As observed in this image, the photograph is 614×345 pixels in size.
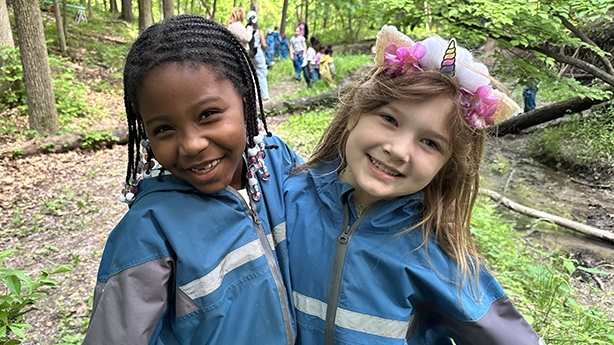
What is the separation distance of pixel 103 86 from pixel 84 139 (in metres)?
3.82

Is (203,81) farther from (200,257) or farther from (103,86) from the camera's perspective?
(103,86)

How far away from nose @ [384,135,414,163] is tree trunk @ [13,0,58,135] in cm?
664

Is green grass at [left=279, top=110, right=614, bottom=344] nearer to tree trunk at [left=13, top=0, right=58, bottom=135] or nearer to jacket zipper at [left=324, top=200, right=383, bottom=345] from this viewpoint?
jacket zipper at [left=324, top=200, right=383, bottom=345]

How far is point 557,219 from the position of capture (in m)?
5.19

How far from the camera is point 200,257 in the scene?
3.72 feet

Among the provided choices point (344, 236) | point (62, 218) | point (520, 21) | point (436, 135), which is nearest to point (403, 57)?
point (436, 135)

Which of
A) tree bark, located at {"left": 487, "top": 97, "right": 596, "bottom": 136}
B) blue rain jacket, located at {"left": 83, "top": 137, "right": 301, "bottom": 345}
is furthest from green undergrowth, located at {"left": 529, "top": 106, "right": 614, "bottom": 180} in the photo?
blue rain jacket, located at {"left": 83, "top": 137, "right": 301, "bottom": 345}

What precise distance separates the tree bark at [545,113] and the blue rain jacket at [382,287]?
6.64m

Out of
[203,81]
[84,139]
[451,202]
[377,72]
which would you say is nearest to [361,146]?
[377,72]

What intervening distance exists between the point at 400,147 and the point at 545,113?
8.51 m

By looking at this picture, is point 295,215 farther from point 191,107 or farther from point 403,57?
point 403,57

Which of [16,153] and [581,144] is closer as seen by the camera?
[16,153]

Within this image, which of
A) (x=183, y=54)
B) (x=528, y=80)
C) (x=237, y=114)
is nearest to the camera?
(x=183, y=54)

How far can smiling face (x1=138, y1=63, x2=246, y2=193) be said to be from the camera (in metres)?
1.07
